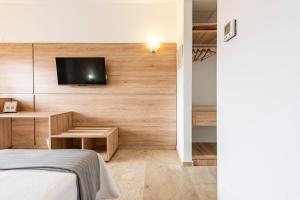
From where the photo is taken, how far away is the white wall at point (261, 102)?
34.8 inches

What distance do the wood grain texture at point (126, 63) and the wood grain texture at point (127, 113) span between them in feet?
0.83

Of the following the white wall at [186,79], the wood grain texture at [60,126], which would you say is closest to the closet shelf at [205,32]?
the white wall at [186,79]

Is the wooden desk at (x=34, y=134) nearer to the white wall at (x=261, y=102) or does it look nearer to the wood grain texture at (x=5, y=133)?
the wood grain texture at (x=5, y=133)

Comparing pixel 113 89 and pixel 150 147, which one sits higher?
pixel 113 89

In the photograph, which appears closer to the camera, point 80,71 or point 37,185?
point 37,185

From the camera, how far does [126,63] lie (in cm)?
486

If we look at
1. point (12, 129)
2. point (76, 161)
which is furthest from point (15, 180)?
point (12, 129)

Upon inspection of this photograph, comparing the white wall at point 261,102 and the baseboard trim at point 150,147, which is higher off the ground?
the white wall at point 261,102

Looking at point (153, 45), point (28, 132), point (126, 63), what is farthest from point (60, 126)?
point (153, 45)

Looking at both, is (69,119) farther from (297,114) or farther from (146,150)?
(297,114)

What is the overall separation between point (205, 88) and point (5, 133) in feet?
13.7

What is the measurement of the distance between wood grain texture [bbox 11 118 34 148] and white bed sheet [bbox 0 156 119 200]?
365cm

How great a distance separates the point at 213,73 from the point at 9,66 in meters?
4.28

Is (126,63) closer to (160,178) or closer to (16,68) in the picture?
(16,68)
